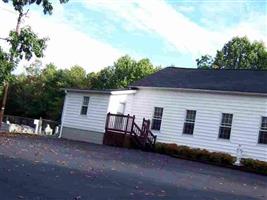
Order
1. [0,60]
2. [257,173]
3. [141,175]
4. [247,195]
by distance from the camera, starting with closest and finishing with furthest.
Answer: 1. [0,60]
2. [247,195]
3. [141,175]
4. [257,173]

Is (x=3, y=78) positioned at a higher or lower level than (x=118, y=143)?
higher

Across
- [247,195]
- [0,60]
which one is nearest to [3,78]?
[0,60]

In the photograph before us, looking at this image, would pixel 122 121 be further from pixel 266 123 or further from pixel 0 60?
pixel 0 60

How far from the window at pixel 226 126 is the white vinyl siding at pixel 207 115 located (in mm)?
223

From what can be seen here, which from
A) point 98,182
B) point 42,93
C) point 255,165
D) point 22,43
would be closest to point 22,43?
point 22,43

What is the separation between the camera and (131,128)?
31.0 meters

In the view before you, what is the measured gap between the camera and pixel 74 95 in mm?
34906

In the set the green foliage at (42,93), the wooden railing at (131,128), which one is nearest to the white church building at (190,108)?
the wooden railing at (131,128)

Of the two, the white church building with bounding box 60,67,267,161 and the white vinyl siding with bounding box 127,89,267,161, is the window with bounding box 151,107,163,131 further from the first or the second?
the white vinyl siding with bounding box 127,89,267,161

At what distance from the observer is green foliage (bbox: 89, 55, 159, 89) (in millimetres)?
73688

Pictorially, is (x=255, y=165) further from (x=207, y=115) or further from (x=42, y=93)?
(x=42, y=93)

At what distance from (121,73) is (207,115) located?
46.2 metres

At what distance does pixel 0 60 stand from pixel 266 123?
1905 centimetres

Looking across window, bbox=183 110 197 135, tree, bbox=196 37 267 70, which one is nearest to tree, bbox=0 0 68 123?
window, bbox=183 110 197 135
